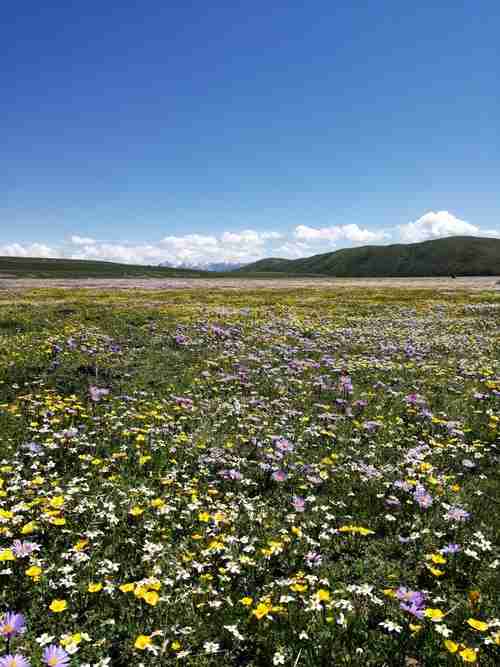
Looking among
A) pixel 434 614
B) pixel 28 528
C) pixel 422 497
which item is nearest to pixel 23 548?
pixel 28 528

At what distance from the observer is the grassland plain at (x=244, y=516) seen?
4.49 meters

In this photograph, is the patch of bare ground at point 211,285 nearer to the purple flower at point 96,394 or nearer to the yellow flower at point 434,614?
the purple flower at point 96,394

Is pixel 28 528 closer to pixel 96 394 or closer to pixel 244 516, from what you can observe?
pixel 244 516

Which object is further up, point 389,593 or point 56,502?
point 56,502

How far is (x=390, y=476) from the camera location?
8102 millimetres

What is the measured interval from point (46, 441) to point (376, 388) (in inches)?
381

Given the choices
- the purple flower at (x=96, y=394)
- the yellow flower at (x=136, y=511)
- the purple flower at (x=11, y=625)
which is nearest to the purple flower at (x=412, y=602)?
the yellow flower at (x=136, y=511)

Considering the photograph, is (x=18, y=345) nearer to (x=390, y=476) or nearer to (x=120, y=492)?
(x=120, y=492)

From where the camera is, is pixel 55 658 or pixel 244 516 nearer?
pixel 55 658

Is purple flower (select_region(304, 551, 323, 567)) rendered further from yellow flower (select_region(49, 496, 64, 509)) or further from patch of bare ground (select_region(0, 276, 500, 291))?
patch of bare ground (select_region(0, 276, 500, 291))

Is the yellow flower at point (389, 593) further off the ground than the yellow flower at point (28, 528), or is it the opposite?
the yellow flower at point (28, 528)

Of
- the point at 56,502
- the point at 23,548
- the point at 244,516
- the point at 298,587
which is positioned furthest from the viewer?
the point at 244,516

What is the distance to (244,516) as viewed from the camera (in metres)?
6.68

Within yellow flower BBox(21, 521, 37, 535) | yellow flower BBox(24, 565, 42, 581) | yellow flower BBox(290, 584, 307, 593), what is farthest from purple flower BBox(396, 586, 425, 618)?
yellow flower BBox(21, 521, 37, 535)
